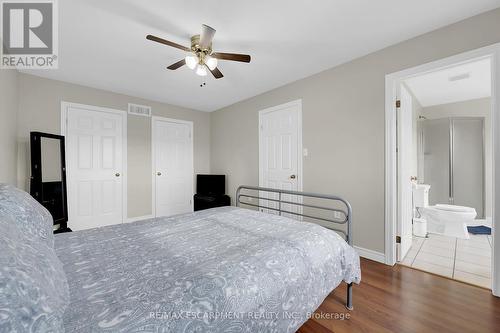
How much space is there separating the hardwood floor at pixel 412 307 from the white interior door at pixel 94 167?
11.6 ft

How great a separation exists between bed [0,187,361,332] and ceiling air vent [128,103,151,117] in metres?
2.87

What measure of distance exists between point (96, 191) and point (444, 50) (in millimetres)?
4880

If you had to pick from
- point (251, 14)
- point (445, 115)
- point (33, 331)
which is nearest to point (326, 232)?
point (33, 331)

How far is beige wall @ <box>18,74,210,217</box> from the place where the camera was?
2943 millimetres

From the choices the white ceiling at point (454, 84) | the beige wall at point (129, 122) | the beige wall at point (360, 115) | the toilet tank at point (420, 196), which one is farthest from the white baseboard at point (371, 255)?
the beige wall at point (129, 122)

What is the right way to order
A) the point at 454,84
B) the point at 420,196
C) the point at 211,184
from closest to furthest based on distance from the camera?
the point at 454,84 < the point at 420,196 < the point at 211,184

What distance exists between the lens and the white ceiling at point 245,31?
177cm

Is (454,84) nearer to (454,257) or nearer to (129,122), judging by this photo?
(454,257)

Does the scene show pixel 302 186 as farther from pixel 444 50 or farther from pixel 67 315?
pixel 67 315

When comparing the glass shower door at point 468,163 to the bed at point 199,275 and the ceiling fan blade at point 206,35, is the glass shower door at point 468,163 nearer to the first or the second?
the bed at point 199,275

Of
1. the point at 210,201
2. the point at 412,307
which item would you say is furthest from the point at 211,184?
the point at 412,307

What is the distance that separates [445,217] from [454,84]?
208 centimetres

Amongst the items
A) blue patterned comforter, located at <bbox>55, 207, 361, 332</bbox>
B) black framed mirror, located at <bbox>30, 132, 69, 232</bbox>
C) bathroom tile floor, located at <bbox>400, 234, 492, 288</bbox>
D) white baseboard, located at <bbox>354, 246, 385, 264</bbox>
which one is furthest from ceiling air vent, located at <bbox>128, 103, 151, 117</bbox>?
bathroom tile floor, located at <bbox>400, 234, 492, 288</bbox>

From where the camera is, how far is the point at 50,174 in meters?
2.96
